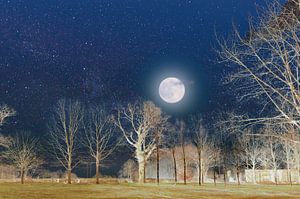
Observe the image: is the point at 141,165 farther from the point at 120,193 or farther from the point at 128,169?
the point at 128,169

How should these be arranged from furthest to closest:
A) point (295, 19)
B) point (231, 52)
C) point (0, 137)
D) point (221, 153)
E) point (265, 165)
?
point (221, 153)
point (265, 165)
point (0, 137)
point (231, 52)
point (295, 19)

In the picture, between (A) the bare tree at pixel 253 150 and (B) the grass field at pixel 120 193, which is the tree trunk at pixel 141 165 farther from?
(A) the bare tree at pixel 253 150

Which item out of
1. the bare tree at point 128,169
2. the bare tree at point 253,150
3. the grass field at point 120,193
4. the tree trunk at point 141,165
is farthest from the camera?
the bare tree at point 128,169

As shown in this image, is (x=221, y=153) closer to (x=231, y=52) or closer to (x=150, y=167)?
(x=150, y=167)

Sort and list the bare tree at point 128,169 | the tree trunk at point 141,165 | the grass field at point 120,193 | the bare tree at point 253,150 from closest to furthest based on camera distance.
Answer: the grass field at point 120,193 → the tree trunk at point 141,165 → the bare tree at point 253,150 → the bare tree at point 128,169

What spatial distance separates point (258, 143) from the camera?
77.7m

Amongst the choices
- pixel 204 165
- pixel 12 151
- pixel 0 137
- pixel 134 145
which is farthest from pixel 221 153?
pixel 0 137

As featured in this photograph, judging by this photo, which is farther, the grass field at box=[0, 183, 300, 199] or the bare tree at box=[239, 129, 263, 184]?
the bare tree at box=[239, 129, 263, 184]

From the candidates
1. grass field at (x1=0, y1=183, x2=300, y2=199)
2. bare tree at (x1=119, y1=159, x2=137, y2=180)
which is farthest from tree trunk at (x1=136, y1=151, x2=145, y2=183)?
bare tree at (x1=119, y1=159, x2=137, y2=180)

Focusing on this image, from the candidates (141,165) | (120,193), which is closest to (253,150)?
(141,165)

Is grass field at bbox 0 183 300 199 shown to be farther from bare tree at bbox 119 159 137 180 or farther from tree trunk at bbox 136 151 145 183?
bare tree at bbox 119 159 137 180

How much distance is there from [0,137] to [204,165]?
167ft

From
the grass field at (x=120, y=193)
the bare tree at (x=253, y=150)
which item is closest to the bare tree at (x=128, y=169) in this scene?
the bare tree at (x=253, y=150)

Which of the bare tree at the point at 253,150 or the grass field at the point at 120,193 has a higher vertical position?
the bare tree at the point at 253,150
